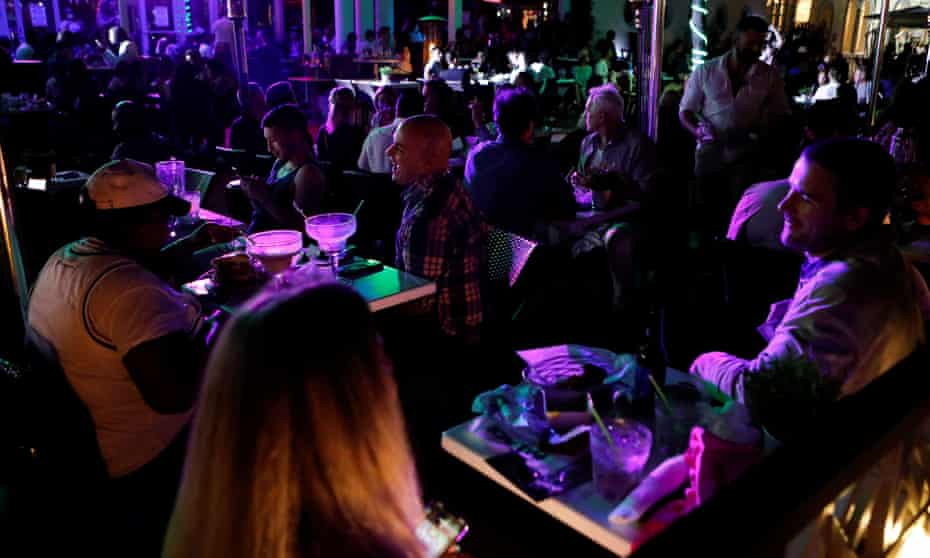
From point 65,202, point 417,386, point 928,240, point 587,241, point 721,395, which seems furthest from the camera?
point 65,202

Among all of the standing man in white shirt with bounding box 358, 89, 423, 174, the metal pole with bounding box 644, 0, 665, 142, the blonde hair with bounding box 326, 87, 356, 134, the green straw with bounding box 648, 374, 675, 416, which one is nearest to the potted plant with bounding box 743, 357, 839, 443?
the green straw with bounding box 648, 374, 675, 416

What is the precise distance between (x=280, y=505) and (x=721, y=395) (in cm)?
126

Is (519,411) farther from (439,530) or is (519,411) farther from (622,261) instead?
(622,261)

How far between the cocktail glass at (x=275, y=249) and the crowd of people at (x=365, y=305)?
0.31 metres

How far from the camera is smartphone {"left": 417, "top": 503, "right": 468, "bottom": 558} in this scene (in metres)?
1.36

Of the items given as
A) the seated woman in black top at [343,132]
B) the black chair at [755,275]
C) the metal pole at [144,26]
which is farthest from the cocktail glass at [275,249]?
the metal pole at [144,26]

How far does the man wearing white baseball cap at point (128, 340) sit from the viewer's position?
6.40 ft

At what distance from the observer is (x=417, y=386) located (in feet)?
9.84

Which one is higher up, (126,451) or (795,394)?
(795,394)

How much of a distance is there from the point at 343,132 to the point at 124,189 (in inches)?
153

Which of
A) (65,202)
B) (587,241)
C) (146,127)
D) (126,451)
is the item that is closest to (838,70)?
(587,241)

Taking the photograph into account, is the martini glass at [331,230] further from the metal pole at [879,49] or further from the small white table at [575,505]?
the metal pole at [879,49]

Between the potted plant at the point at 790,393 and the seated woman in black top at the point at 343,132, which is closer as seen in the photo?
the potted plant at the point at 790,393

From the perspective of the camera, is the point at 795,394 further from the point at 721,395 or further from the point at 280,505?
the point at 280,505
